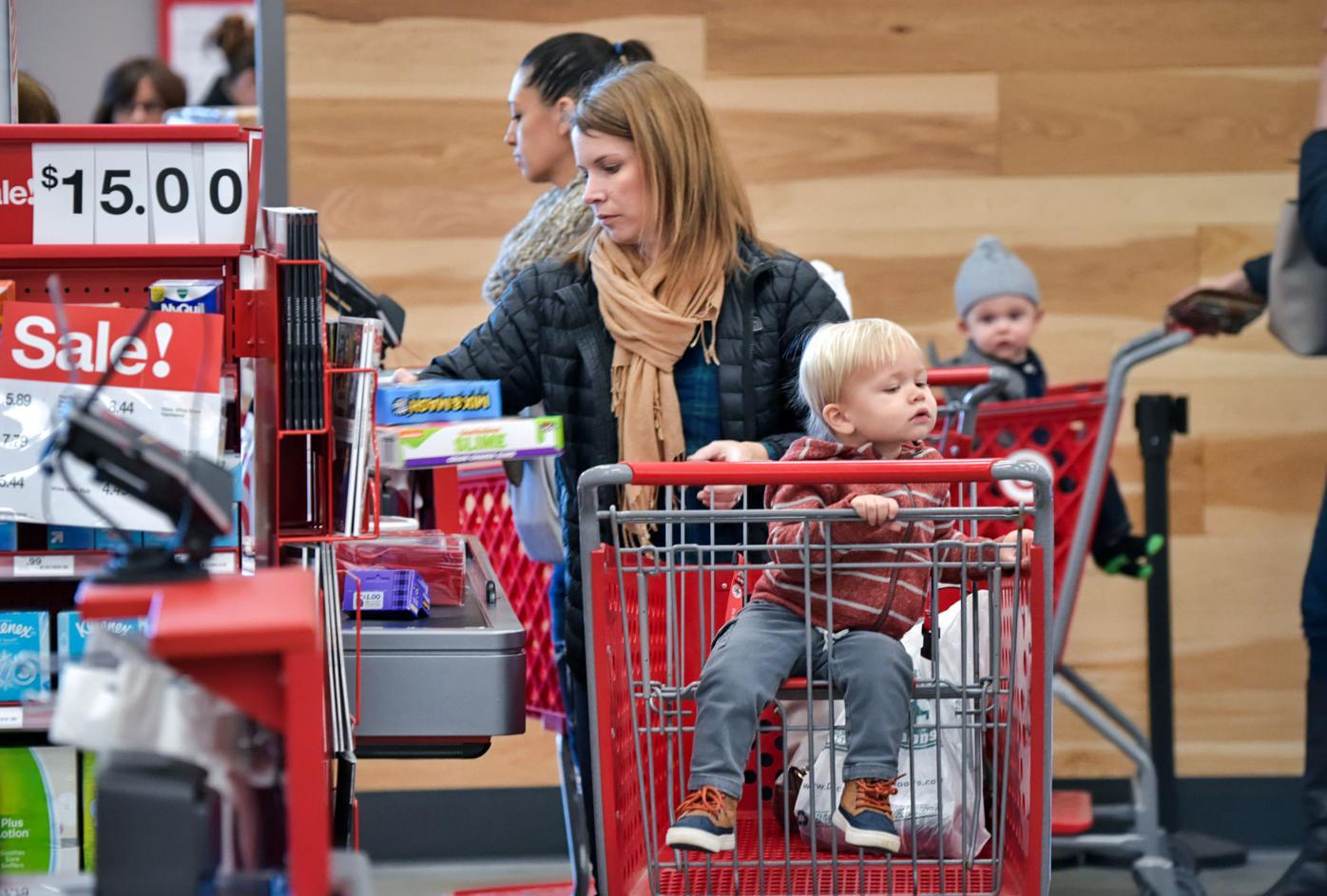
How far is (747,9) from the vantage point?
4.55 m

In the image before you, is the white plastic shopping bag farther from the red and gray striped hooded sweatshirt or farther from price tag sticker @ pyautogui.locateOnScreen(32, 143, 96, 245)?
price tag sticker @ pyautogui.locateOnScreen(32, 143, 96, 245)

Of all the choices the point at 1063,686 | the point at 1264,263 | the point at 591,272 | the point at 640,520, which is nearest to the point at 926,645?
the point at 640,520

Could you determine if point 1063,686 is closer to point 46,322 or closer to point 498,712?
point 498,712

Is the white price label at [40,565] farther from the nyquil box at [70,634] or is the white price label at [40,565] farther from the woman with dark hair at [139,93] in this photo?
the woman with dark hair at [139,93]

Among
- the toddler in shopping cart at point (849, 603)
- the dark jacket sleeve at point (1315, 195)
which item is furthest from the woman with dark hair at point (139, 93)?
the dark jacket sleeve at point (1315, 195)

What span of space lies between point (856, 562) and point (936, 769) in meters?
0.31

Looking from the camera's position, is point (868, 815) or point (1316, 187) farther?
point (1316, 187)

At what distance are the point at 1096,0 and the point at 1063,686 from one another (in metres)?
1.91

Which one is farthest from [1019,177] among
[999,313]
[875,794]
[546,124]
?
[875,794]

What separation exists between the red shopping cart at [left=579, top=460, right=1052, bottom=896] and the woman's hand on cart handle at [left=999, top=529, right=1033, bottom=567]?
0.02 metres

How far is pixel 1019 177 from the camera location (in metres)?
4.61

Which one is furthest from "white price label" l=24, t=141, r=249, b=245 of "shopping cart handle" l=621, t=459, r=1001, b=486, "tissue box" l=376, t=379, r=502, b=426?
"shopping cart handle" l=621, t=459, r=1001, b=486

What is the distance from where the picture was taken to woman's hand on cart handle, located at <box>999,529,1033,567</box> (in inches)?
83.3

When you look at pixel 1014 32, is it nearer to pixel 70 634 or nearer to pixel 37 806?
pixel 70 634
